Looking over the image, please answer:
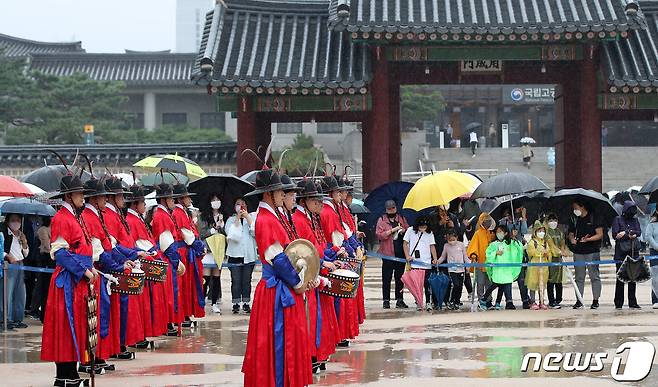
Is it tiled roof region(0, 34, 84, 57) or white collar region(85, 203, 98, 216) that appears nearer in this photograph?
white collar region(85, 203, 98, 216)

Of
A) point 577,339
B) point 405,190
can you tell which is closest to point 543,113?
point 405,190

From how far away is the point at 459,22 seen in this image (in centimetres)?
2703

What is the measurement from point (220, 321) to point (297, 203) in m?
5.72

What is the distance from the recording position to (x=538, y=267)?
1888 centimetres

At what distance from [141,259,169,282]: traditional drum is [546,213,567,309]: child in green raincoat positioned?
7.01 meters

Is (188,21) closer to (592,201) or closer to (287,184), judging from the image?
(592,201)

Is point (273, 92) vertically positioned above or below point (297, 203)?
above

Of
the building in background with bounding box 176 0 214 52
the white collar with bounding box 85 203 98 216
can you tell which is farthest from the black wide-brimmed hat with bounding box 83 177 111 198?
the building in background with bounding box 176 0 214 52

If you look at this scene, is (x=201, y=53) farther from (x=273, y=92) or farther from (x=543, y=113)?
(x=543, y=113)

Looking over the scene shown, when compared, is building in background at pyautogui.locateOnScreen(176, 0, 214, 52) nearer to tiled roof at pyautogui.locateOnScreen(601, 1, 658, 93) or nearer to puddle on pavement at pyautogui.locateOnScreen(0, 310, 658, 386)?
tiled roof at pyautogui.locateOnScreen(601, 1, 658, 93)

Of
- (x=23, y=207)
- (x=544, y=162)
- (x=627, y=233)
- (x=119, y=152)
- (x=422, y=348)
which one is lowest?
(x=422, y=348)

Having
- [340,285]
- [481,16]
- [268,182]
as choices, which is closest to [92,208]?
[268,182]

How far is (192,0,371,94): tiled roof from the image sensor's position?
88.8 feet

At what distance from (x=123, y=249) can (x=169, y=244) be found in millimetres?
2329
